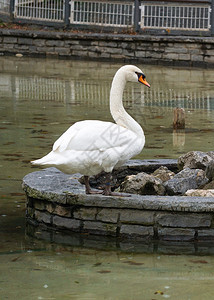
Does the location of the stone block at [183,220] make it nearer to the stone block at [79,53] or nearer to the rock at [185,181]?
the rock at [185,181]

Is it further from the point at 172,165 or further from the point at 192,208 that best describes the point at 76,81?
the point at 192,208

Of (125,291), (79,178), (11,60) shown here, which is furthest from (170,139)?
(11,60)

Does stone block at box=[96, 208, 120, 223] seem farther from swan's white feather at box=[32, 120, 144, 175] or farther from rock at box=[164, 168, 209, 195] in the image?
rock at box=[164, 168, 209, 195]

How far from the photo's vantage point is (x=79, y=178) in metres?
6.30

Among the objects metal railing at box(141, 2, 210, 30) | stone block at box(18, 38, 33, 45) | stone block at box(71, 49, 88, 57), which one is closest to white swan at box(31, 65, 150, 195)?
stone block at box(71, 49, 88, 57)

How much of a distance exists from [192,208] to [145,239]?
45 cm

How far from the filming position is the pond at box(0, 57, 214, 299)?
4.54 meters

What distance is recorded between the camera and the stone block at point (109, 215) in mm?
5459

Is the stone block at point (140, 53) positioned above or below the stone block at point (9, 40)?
below

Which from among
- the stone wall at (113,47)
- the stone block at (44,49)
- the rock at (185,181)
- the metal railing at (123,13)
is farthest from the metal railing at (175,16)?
the rock at (185,181)

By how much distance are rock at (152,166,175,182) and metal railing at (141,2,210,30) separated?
16.5 m

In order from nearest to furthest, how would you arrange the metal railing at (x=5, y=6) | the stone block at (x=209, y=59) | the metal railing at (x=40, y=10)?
the stone block at (x=209, y=59)
the metal railing at (x=40, y=10)
the metal railing at (x=5, y=6)

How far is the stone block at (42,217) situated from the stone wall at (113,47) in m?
15.8

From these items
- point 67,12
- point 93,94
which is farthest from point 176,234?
point 67,12
